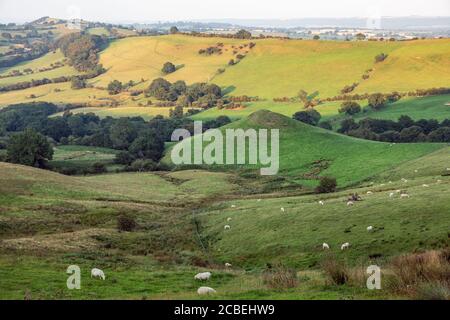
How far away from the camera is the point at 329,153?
113250 mm

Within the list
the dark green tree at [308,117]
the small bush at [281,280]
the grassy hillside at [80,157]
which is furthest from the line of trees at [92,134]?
the small bush at [281,280]

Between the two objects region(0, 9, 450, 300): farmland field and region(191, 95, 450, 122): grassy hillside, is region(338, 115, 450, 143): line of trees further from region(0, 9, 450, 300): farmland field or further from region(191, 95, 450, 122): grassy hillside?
region(191, 95, 450, 122): grassy hillside

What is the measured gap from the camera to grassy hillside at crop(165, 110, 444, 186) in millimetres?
94562

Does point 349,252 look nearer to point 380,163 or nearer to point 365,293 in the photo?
point 365,293

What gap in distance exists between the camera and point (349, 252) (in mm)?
36562

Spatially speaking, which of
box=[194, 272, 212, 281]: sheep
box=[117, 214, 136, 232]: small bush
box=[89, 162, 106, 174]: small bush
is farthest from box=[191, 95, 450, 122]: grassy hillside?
box=[194, 272, 212, 281]: sheep

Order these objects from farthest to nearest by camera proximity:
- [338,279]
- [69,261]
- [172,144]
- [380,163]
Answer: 1. [172,144]
2. [380,163]
3. [69,261]
4. [338,279]

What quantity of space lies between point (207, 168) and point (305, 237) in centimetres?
7606

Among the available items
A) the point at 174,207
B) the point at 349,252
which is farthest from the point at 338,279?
the point at 174,207

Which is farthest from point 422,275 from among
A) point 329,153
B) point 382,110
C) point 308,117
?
point 382,110

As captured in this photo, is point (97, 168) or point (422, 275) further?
point (97, 168)

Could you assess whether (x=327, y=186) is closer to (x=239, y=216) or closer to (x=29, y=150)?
(x=239, y=216)

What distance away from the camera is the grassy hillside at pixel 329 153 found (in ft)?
310

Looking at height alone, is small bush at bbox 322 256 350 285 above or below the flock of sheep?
above
